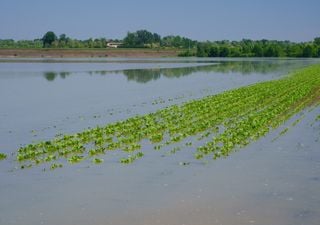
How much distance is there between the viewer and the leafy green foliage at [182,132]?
16484 millimetres

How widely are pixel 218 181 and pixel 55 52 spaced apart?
584ft

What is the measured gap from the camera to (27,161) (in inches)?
610

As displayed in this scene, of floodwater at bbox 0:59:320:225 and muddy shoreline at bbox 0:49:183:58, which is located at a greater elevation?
floodwater at bbox 0:59:320:225

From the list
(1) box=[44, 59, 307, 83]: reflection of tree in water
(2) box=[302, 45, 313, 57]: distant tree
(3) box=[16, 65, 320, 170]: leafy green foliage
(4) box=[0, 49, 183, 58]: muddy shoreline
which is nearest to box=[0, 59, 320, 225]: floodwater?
(3) box=[16, 65, 320, 170]: leafy green foliage

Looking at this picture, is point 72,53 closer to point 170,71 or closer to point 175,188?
point 170,71

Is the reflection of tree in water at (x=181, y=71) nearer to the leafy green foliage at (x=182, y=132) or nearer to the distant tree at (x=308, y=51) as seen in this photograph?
the leafy green foliage at (x=182, y=132)

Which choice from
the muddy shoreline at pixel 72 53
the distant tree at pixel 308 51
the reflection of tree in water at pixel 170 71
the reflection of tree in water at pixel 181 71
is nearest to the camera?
the reflection of tree in water at pixel 170 71

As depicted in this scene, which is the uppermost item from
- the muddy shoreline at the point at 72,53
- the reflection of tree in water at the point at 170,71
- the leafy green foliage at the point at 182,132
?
the leafy green foliage at the point at 182,132

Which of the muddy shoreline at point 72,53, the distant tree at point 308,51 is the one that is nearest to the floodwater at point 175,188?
the muddy shoreline at point 72,53

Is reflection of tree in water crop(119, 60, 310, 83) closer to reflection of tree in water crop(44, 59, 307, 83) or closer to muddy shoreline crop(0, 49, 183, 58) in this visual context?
reflection of tree in water crop(44, 59, 307, 83)

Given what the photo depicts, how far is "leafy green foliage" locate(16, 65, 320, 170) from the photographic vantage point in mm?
16484

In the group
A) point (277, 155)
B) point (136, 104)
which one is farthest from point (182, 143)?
point (136, 104)

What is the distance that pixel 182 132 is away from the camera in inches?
792

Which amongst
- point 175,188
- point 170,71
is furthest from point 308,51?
point 175,188
